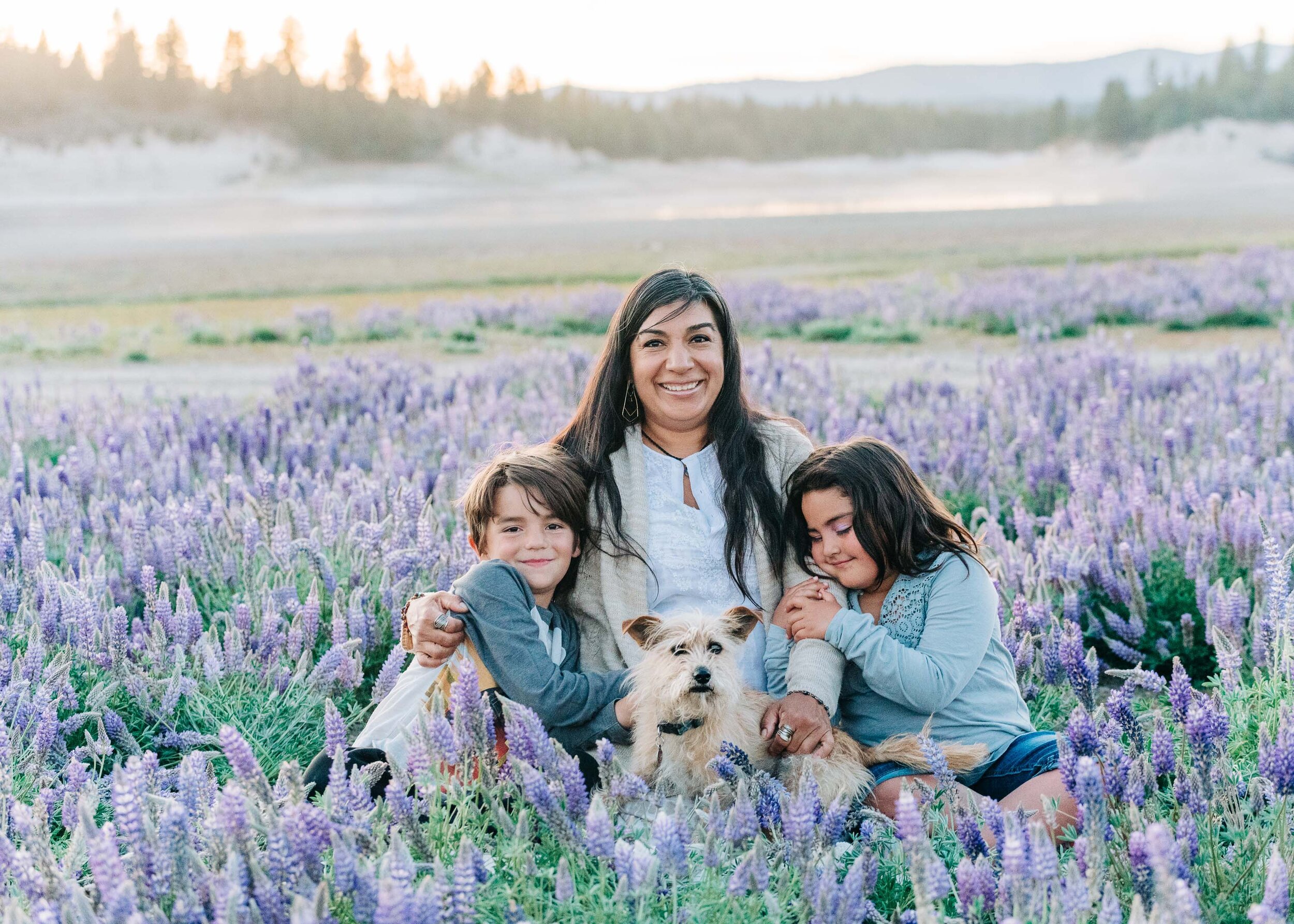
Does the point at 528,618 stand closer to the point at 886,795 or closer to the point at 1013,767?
the point at 886,795

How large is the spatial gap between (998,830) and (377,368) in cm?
916

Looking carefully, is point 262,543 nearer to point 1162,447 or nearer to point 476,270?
point 1162,447

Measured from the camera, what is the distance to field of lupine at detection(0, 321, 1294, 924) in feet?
7.09

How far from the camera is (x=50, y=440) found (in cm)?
819

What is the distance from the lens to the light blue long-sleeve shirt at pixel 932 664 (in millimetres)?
3416

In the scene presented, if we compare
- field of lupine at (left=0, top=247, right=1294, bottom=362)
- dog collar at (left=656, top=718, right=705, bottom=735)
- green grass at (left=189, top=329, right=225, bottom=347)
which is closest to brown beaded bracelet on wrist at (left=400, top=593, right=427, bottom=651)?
dog collar at (left=656, top=718, right=705, bottom=735)

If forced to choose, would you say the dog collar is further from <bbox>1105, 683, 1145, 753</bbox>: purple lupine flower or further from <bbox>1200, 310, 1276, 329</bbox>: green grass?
<bbox>1200, 310, 1276, 329</bbox>: green grass

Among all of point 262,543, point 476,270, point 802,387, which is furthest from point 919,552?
point 476,270

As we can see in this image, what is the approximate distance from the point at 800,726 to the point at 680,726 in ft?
1.26

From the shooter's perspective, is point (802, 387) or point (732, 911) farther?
point (802, 387)

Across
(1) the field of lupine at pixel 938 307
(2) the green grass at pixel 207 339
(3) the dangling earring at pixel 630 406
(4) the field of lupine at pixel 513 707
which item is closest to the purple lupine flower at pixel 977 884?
(4) the field of lupine at pixel 513 707

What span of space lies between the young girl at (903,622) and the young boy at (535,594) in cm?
67

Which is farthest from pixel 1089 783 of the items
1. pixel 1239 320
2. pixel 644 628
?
pixel 1239 320

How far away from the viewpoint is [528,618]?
3533 mm
